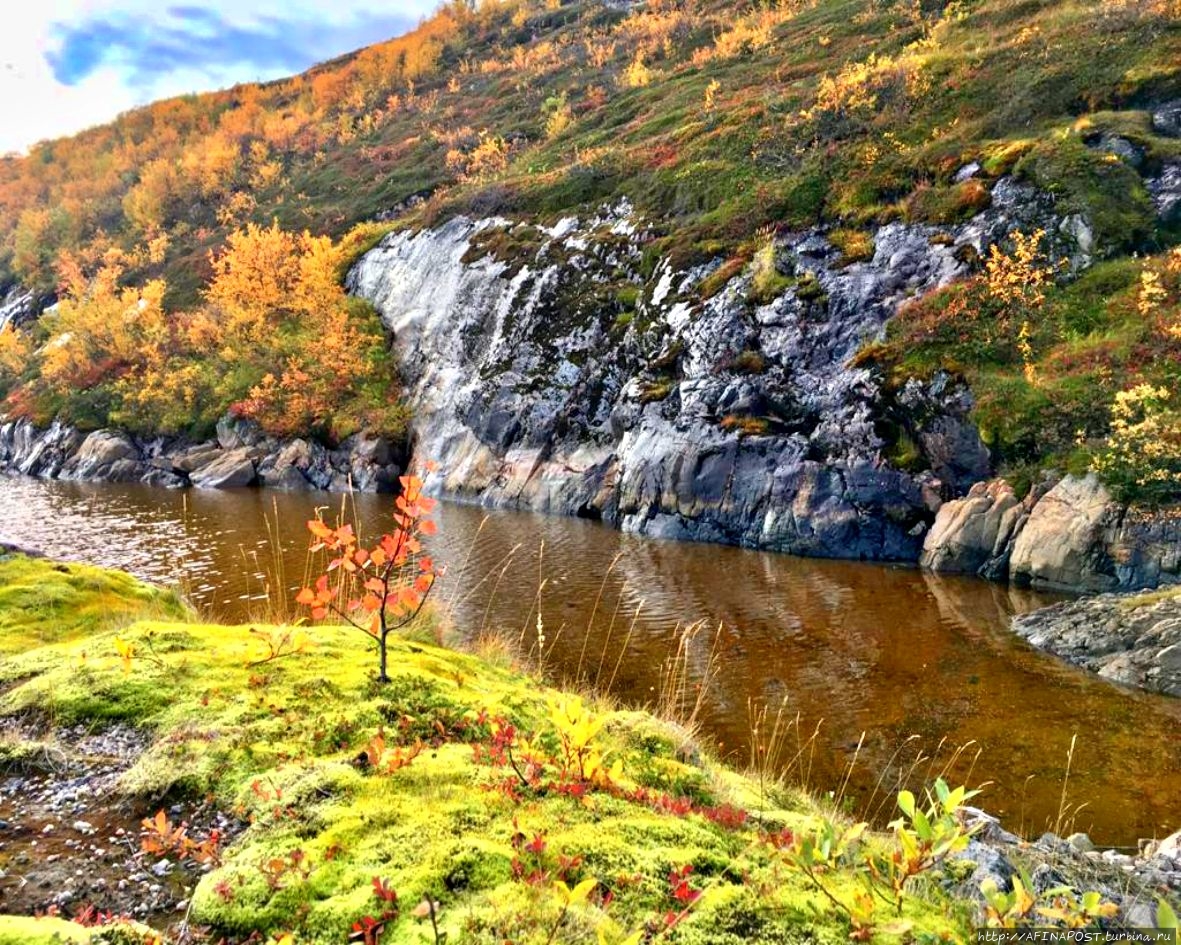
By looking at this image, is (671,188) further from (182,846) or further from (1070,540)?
(182,846)

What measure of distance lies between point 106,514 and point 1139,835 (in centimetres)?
3394

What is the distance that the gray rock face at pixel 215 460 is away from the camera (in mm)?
39406

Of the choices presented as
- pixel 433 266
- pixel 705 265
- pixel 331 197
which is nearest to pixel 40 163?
pixel 331 197

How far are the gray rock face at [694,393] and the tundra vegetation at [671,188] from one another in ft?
4.27

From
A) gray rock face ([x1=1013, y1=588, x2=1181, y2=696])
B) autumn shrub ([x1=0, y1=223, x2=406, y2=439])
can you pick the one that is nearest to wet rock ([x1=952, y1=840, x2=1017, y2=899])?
gray rock face ([x1=1013, y1=588, x2=1181, y2=696])

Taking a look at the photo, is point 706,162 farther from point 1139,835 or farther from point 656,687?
point 1139,835

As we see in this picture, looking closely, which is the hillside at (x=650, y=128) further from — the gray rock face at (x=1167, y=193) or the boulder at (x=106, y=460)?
the boulder at (x=106, y=460)

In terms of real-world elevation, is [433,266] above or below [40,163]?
below

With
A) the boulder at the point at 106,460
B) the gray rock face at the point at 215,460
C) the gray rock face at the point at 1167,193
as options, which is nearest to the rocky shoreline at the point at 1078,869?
the gray rock face at the point at 1167,193

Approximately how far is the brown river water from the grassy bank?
137 cm

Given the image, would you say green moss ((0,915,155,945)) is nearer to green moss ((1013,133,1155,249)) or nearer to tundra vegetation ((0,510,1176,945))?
tundra vegetation ((0,510,1176,945))

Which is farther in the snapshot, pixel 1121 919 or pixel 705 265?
pixel 705 265

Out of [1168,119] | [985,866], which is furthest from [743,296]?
[985,866]

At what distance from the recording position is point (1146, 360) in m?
19.1
